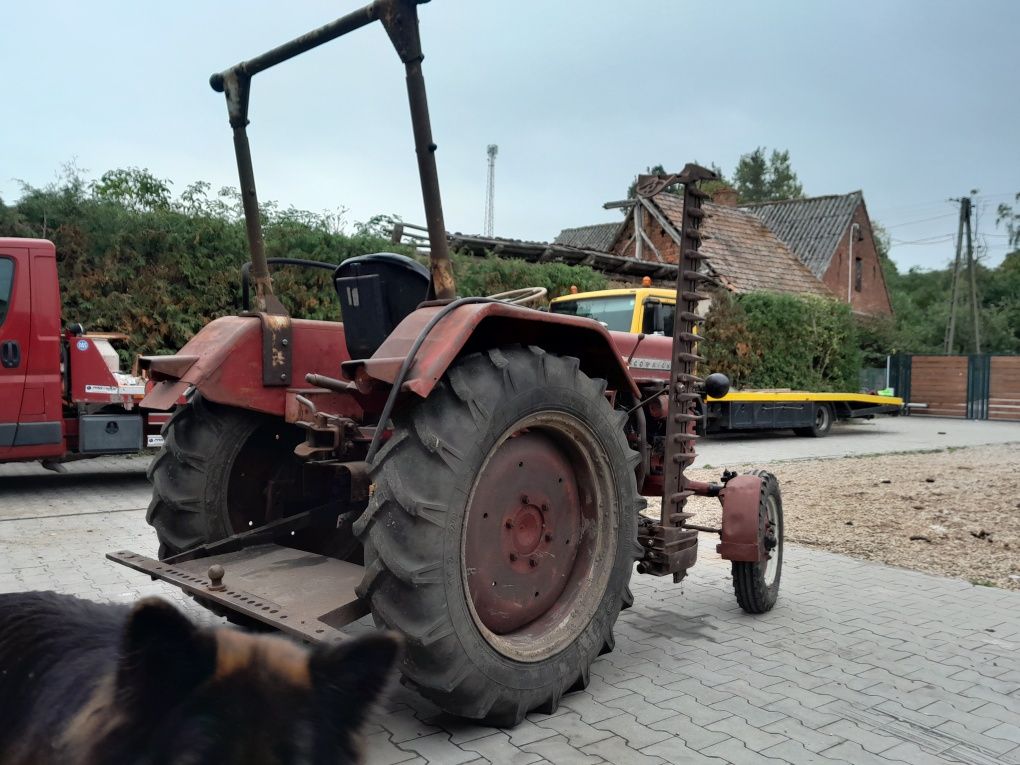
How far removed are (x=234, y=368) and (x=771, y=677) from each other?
2750 millimetres

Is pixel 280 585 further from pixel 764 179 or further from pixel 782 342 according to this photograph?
pixel 764 179

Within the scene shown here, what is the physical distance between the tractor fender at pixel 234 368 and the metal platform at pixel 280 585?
67cm

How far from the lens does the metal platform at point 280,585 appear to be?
261 centimetres

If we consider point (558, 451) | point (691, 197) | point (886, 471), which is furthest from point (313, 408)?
point (886, 471)

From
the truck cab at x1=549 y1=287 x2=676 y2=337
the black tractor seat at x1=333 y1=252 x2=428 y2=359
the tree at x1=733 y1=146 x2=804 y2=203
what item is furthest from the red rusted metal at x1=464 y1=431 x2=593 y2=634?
the tree at x1=733 y1=146 x2=804 y2=203

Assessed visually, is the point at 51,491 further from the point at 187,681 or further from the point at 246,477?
the point at 187,681

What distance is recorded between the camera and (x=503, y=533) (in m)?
3.01

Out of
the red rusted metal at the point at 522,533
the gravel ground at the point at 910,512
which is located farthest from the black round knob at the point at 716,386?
the gravel ground at the point at 910,512

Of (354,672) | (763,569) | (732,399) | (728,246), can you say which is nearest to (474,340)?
(763,569)

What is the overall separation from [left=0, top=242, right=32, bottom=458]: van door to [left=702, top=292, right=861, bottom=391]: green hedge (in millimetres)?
12469

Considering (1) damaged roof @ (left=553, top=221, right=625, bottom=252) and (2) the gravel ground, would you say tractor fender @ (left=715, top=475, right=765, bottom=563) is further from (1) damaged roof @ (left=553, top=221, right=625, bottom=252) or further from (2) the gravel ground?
(1) damaged roof @ (left=553, top=221, right=625, bottom=252)

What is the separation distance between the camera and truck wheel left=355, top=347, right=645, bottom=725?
8.45 ft

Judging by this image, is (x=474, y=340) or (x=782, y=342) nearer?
(x=474, y=340)

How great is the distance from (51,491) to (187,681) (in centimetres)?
926
